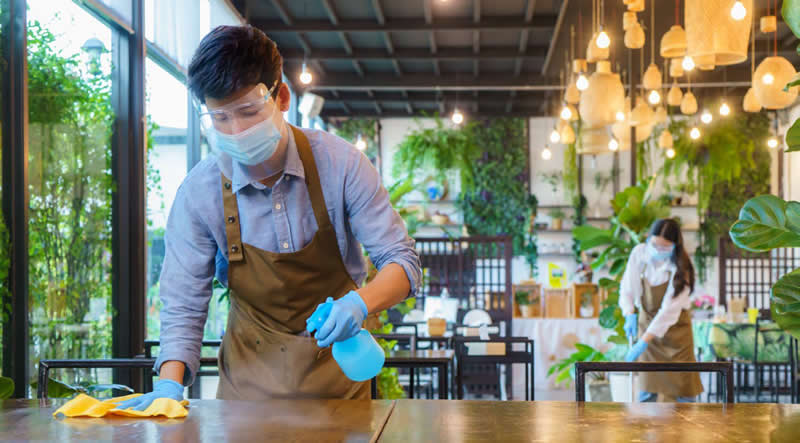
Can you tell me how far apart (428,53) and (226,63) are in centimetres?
729

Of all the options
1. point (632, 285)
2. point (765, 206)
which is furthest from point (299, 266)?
point (632, 285)

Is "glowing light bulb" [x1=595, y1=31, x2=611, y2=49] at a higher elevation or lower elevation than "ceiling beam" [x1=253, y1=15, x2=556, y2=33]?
lower

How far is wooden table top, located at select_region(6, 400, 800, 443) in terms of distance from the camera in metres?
1.15

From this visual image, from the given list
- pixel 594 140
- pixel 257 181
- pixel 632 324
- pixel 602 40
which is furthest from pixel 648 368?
pixel 594 140

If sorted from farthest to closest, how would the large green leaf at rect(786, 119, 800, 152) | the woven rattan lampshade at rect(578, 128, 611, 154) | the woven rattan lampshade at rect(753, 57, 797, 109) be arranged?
the woven rattan lampshade at rect(578, 128, 611, 154), the woven rattan lampshade at rect(753, 57, 797, 109), the large green leaf at rect(786, 119, 800, 152)


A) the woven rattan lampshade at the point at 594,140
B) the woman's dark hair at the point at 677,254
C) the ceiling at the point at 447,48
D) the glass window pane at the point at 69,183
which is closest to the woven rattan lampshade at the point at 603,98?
the woman's dark hair at the point at 677,254

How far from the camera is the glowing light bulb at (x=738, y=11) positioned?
3.40 m

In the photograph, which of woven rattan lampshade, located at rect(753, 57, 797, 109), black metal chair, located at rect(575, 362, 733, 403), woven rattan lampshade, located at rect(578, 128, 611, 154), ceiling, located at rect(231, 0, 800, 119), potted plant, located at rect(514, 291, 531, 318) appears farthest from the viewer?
potted plant, located at rect(514, 291, 531, 318)

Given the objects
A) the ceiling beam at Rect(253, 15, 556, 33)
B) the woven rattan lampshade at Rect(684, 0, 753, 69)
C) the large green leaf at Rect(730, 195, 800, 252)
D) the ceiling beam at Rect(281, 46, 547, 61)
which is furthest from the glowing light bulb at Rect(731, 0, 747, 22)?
the ceiling beam at Rect(281, 46, 547, 61)

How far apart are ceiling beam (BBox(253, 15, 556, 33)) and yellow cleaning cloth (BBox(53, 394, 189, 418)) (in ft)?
20.8

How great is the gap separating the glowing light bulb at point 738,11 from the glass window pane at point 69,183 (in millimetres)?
2960

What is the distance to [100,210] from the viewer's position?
407 cm

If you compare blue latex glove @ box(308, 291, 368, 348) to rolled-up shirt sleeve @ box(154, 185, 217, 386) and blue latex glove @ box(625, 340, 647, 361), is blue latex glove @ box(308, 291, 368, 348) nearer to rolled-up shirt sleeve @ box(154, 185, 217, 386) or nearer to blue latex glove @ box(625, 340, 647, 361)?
rolled-up shirt sleeve @ box(154, 185, 217, 386)

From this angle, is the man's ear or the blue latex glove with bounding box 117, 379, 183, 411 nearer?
the blue latex glove with bounding box 117, 379, 183, 411
